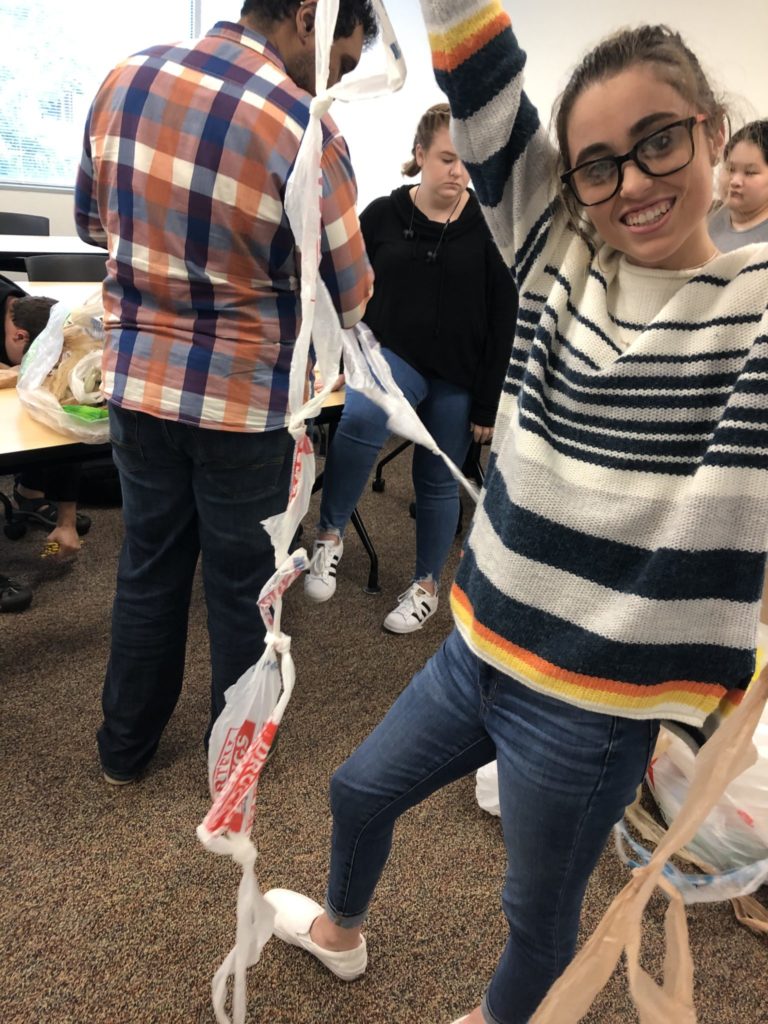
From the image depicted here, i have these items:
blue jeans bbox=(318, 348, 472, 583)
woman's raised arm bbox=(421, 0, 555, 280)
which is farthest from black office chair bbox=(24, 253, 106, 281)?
woman's raised arm bbox=(421, 0, 555, 280)

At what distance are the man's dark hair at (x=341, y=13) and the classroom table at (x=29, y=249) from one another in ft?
7.54

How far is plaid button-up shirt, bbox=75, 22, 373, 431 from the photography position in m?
0.98

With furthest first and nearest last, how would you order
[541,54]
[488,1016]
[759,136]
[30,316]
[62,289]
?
[541,54], [62,289], [30,316], [759,136], [488,1016]

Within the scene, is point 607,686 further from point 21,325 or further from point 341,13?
point 21,325

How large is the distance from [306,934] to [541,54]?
13.0ft

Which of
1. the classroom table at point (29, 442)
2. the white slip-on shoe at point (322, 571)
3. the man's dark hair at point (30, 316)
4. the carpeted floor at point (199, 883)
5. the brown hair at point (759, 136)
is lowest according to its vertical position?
the carpeted floor at point (199, 883)

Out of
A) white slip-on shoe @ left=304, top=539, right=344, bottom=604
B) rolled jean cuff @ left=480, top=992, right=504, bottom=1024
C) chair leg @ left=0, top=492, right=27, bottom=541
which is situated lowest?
chair leg @ left=0, top=492, right=27, bottom=541

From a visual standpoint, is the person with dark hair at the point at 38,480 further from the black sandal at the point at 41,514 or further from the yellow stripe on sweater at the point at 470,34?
the yellow stripe on sweater at the point at 470,34

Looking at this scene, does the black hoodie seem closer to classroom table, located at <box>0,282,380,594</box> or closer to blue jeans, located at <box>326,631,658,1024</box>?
classroom table, located at <box>0,282,380,594</box>

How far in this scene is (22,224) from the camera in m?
4.15

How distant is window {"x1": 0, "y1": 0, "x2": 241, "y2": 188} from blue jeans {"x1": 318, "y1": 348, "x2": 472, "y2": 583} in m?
3.67

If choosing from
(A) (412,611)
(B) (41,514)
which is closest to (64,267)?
(B) (41,514)

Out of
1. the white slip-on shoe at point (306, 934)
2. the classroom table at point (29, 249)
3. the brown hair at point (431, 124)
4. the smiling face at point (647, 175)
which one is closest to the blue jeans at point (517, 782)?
the white slip-on shoe at point (306, 934)

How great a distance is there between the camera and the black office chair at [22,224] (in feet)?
13.4
